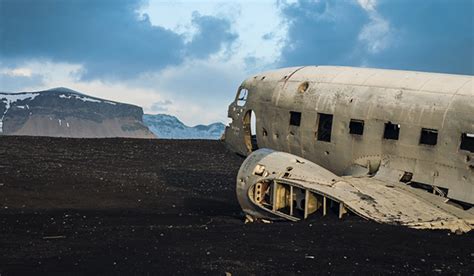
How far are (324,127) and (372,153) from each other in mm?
1802

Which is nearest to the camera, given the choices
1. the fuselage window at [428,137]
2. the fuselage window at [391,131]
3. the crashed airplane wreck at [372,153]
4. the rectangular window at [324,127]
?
the crashed airplane wreck at [372,153]

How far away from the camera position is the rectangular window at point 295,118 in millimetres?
19141

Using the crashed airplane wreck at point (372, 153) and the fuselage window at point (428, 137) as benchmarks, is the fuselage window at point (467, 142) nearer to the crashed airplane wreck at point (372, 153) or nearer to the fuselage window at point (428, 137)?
the crashed airplane wreck at point (372, 153)

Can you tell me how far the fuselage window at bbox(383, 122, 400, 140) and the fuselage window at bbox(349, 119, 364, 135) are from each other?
0.71 metres

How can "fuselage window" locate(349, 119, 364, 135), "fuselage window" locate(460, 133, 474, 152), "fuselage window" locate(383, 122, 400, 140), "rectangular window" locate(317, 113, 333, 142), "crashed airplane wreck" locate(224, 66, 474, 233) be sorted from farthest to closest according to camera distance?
"rectangular window" locate(317, 113, 333, 142) → "fuselage window" locate(349, 119, 364, 135) → "fuselage window" locate(383, 122, 400, 140) → "fuselage window" locate(460, 133, 474, 152) → "crashed airplane wreck" locate(224, 66, 474, 233)

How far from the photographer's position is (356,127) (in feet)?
58.1

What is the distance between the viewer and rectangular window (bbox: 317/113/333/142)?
60.5ft

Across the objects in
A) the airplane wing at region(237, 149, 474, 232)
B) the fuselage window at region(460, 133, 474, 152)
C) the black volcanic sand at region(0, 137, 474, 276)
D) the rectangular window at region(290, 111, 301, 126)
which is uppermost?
the rectangular window at region(290, 111, 301, 126)

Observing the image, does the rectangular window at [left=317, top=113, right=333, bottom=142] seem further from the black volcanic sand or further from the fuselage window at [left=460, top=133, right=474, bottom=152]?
the fuselage window at [left=460, top=133, right=474, bottom=152]

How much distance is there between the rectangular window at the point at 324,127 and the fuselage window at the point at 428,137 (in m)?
2.90

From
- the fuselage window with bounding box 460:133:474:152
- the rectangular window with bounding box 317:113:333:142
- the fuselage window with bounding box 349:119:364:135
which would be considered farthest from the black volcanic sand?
the fuselage window with bounding box 349:119:364:135

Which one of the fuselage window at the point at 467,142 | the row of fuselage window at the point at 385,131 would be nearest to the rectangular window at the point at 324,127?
the row of fuselage window at the point at 385,131

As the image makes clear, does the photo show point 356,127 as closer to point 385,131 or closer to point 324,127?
point 385,131

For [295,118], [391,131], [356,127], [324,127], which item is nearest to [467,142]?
[391,131]
